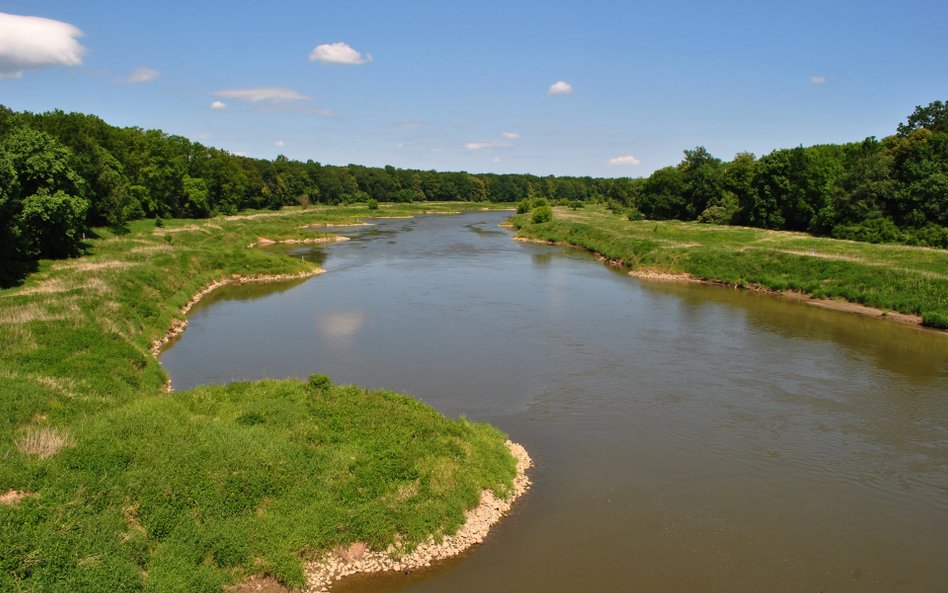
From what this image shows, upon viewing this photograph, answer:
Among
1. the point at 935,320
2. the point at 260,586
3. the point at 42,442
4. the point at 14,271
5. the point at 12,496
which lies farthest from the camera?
the point at 935,320

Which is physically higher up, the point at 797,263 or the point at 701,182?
the point at 701,182

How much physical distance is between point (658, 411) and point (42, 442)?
16776 millimetres

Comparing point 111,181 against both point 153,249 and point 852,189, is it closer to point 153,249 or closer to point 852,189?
point 153,249

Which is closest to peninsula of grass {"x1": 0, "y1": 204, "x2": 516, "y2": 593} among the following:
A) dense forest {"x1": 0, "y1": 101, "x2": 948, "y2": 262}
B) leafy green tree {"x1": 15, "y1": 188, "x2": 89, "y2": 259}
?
leafy green tree {"x1": 15, "y1": 188, "x2": 89, "y2": 259}

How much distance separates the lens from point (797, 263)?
141 ft

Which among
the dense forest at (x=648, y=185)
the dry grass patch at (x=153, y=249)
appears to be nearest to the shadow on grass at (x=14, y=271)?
the dense forest at (x=648, y=185)

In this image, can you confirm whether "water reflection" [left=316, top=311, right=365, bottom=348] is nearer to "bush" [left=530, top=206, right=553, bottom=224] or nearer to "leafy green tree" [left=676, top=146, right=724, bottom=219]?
"bush" [left=530, top=206, right=553, bottom=224]

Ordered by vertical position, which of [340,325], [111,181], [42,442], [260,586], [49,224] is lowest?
[260,586]

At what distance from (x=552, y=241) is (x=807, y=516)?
60987 mm

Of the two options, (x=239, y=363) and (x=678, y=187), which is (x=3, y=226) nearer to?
(x=239, y=363)

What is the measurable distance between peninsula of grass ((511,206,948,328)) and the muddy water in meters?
2.86

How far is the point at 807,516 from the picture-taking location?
46.5ft

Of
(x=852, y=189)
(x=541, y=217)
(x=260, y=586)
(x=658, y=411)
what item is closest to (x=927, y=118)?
(x=852, y=189)

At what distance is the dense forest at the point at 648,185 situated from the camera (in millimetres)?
33562
